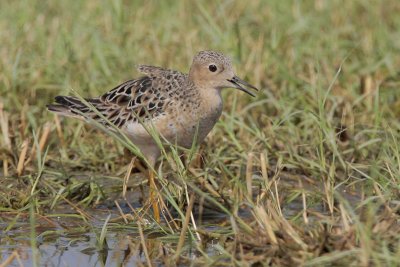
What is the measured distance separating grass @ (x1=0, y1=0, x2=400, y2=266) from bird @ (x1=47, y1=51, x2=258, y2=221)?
22cm

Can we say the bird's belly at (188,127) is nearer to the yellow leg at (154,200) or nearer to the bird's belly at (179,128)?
the bird's belly at (179,128)

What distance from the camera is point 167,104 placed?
739cm

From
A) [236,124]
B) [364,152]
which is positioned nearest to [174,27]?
[236,124]

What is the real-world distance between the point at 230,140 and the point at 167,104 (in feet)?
3.11

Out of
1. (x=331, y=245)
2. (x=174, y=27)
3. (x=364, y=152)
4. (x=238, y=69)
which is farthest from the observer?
(x=174, y=27)

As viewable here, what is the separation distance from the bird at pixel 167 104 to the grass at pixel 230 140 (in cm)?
22

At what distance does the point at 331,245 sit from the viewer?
5.49 meters

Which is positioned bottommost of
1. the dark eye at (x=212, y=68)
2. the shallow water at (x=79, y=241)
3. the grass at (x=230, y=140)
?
the shallow water at (x=79, y=241)

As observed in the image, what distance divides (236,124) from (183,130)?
1159 millimetres

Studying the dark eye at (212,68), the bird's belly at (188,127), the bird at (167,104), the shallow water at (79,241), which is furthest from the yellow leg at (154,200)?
the dark eye at (212,68)

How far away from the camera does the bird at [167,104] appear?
726 centimetres

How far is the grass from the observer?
576 cm

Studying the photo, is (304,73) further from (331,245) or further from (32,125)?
(331,245)

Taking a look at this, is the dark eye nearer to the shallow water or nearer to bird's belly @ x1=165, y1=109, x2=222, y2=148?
bird's belly @ x1=165, y1=109, x2=222, y2=148
